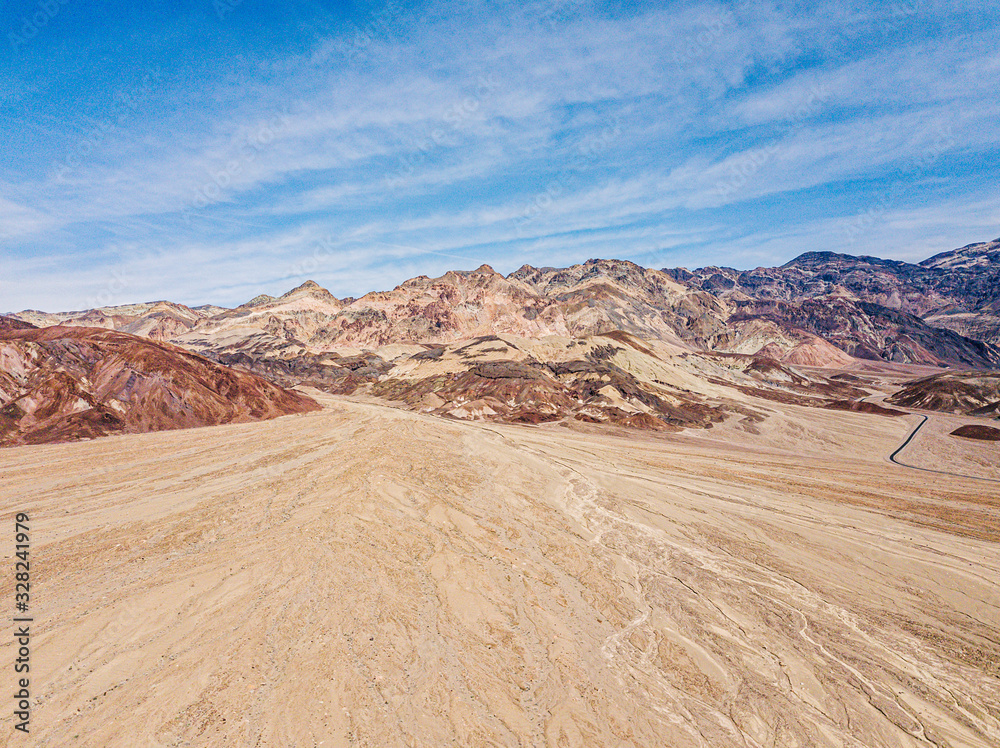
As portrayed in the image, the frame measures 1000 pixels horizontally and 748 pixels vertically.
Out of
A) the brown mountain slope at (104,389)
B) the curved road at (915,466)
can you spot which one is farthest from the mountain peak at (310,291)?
the curved road at (915,466)

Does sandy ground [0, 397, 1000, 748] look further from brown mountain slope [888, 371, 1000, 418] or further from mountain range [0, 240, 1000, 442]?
brown mountain slope [888, 371, 1000, 418]

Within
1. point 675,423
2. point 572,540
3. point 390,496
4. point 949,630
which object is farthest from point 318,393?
point 949,630

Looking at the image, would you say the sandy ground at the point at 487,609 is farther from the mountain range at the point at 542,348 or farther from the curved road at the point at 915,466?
the mountain range at the point at 542,348

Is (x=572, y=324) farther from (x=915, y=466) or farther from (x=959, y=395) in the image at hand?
(x=915, y=466)

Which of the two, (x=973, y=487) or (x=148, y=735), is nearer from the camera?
(x=148, y=735)

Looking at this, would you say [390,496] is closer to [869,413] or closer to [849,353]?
[869,413]

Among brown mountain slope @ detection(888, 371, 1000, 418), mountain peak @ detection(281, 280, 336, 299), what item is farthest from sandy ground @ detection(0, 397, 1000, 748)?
mountain peak @ detection(281, 280, 336, 299)
